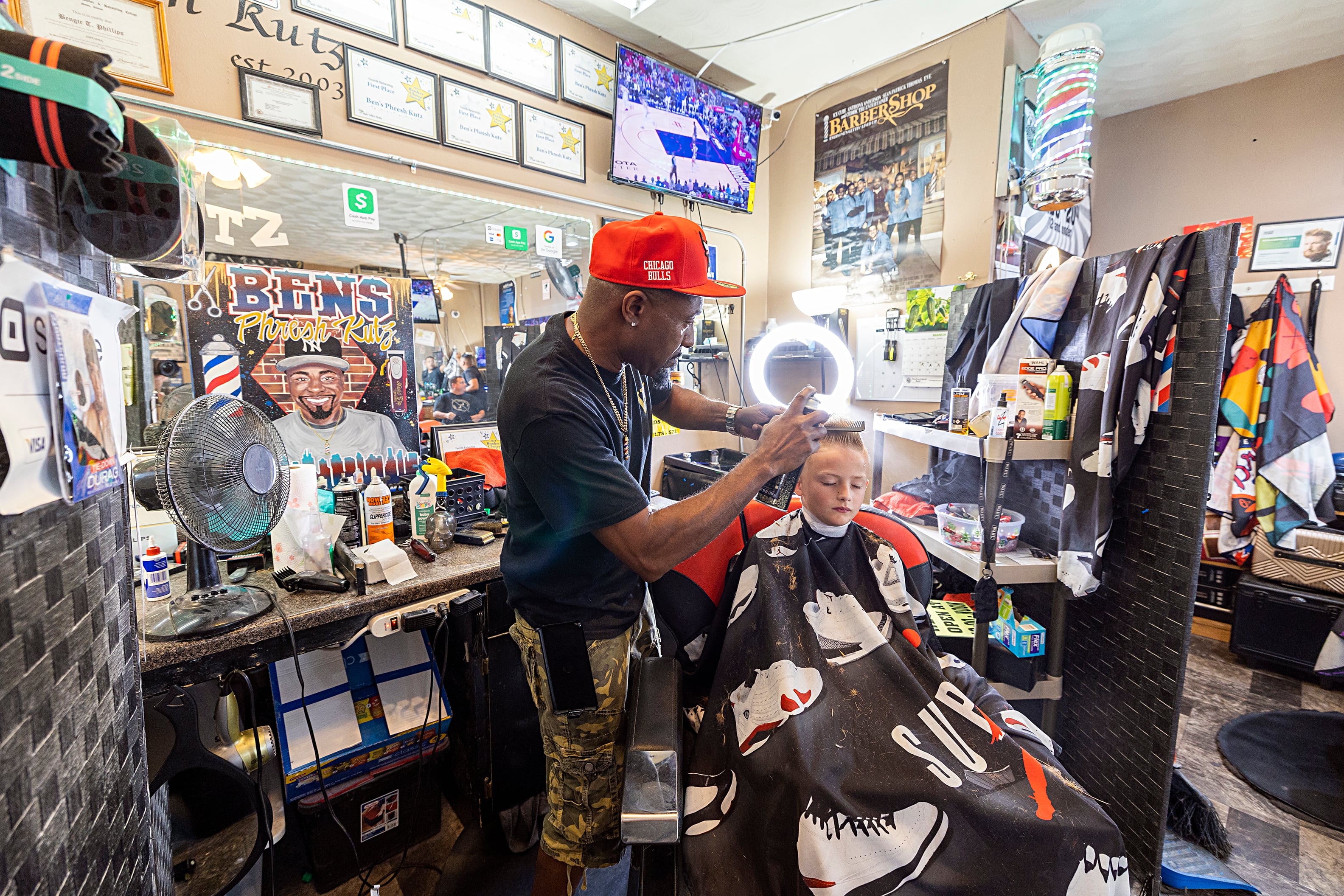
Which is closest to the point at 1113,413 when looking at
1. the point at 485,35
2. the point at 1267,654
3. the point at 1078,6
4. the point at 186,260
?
the point at 1078,6

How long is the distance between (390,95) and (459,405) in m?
1.16

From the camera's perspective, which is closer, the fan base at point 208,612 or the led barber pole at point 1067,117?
the fan base at point 208,612

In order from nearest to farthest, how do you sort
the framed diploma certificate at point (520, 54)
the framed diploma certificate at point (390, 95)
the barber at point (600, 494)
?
the barber at point (600, 494), the framed diploma certificate at point (390, 95), the framed diploma certificate at point (520, 54)

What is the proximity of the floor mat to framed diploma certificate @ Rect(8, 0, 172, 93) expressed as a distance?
4.34 meters

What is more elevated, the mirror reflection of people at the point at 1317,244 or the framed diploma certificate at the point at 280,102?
the framed diploma certificate at the point at 280,102

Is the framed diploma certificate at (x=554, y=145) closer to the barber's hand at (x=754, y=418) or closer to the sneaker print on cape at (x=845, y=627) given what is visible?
the barber's hand at (x=754, y=418)

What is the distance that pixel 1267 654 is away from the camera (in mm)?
2645

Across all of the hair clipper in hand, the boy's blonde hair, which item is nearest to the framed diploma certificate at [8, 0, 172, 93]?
the hair clipper in hand

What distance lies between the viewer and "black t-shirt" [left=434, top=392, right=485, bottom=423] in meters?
2.16

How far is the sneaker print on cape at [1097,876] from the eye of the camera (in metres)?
0.95

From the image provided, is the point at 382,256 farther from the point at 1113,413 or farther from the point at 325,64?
the point at 1113,413

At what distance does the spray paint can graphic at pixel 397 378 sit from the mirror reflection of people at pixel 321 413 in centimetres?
9

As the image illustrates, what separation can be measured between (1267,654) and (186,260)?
4.48 metres

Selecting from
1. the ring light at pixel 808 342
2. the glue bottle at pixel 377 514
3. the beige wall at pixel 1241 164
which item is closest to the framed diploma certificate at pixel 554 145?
the ring light at pixel 808 342
